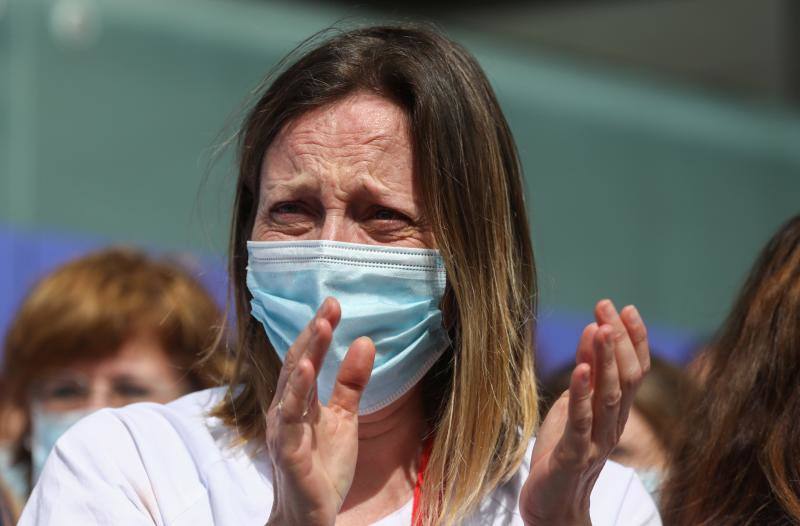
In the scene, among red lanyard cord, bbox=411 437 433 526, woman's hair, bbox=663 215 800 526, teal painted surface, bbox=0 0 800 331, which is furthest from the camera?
teal painted surface, bbox=0 0 800 331

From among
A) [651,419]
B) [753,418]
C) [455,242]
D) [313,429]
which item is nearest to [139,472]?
[313,429]

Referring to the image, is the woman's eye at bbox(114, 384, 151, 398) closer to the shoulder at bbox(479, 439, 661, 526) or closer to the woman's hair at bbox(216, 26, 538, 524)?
the woman's hair at bbox(216, 26, 538, 524)

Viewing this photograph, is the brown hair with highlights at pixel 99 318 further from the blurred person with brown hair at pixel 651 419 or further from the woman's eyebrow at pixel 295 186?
the woman's eyebrow at pixel 295 186

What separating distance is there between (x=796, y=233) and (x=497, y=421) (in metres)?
0.83

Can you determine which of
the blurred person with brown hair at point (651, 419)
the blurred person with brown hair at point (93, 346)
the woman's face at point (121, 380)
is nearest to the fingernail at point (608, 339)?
the blurred person with brown hair at point (651, 419)

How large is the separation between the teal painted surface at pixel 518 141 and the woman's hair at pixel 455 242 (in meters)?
2.65

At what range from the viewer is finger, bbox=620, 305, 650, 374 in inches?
76.9

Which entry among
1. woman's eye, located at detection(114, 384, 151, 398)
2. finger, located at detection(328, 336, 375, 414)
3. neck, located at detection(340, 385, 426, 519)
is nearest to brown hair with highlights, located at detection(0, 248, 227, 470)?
woman's eye, located at detection(114, 384, 151, 398)

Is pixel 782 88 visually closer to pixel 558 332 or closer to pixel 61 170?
pixel 558 332

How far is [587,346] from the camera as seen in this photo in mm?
1930

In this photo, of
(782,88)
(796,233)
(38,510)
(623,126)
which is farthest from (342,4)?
(38,510)

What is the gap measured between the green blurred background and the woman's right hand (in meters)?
3.13

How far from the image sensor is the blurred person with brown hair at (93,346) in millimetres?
3502

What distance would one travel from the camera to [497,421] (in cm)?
236
